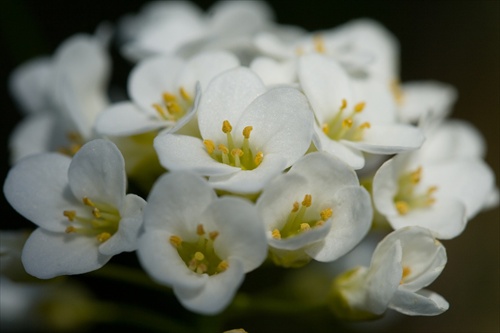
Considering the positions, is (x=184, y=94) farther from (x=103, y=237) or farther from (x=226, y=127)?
(x=103, y=237)

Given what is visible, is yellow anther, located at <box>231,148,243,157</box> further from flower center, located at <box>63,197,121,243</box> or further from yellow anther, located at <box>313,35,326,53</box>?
yellow anther, located at <box>313,35,326,53</box>

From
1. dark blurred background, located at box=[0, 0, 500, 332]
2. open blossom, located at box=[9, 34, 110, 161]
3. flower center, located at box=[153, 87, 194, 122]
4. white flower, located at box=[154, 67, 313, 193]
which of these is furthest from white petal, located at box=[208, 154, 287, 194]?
dark blurred background, located at box=[0, 0, 500, 332]

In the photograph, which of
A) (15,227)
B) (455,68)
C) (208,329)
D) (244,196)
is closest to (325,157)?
(244,196)

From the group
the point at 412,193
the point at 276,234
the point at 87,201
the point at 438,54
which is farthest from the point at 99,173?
the point at 438,54

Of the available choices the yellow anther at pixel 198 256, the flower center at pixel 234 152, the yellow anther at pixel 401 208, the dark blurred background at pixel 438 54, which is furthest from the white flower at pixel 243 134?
the dark blurred background at pixel 438 54

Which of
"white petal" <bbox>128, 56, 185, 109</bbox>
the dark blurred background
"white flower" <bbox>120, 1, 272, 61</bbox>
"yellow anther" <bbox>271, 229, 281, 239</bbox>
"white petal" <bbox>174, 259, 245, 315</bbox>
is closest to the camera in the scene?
"white petal" <bbox>174, 259, 245, 315</bbox>

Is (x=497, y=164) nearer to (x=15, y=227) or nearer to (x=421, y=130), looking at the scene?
(x=421, y=130)
